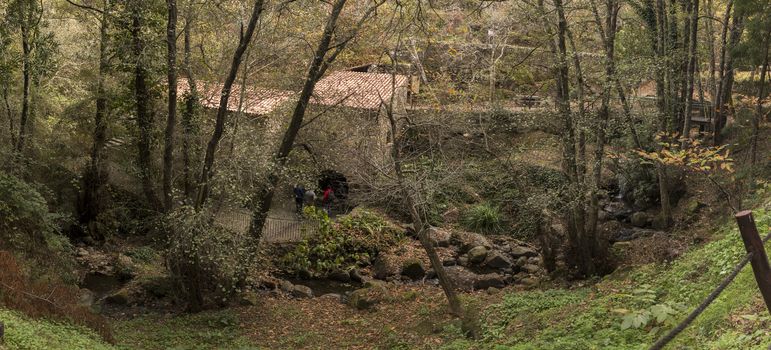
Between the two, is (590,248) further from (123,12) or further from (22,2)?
(22,2)

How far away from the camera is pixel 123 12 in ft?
45.2

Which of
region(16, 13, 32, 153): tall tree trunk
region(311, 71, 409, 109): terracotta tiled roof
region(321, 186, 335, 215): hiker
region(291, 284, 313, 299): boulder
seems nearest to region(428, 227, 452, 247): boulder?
region(321, 186, 335, 215): hiker

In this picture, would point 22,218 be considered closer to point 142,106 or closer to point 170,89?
point 142,106

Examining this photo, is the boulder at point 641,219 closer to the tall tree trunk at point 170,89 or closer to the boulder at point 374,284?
the boulder at point 374,284

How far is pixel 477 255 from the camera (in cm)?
2012

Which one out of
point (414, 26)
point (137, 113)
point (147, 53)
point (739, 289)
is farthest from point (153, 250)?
point (739, 289)

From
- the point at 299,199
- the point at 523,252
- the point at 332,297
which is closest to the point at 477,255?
the point at 523,252

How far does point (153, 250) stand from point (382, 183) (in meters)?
8.70

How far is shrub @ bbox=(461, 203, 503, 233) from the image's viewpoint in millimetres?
22844

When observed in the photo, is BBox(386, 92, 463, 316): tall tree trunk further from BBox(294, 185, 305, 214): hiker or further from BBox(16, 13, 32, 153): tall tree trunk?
BBox(16, 13, 32, 153): tall tree trunk

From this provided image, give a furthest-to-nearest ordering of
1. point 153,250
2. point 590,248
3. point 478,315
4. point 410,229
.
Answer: point 410,229 < point 153,250 < point 590,248 < point 478,315

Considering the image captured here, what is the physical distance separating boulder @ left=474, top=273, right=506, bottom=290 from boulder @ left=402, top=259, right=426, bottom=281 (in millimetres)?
1812

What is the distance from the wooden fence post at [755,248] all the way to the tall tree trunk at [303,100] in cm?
1070

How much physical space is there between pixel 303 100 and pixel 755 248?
1197cm
